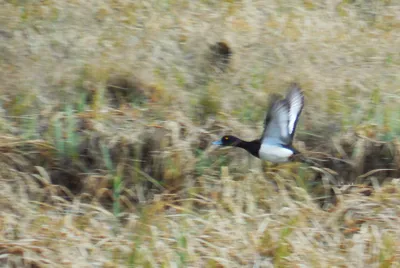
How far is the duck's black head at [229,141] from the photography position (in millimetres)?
4742

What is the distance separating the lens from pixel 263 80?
18.4 feet

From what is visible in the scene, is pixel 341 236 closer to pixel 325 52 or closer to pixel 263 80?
pixel 263 80

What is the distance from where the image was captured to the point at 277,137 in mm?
4648

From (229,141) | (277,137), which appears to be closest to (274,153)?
(277,137)

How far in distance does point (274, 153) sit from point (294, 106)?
356 millimetres

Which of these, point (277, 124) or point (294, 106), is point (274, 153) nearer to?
point (277, 124)

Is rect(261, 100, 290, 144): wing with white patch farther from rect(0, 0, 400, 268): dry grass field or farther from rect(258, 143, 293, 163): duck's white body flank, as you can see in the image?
rect(0, 0, 400, 268): dry grass field

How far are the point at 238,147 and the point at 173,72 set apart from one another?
0.99 meters

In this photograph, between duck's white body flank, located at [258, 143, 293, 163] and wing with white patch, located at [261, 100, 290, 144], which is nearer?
wing with white patch, located at [261, 100, 290, 144]

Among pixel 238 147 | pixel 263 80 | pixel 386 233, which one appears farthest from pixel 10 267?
pixel 263 80

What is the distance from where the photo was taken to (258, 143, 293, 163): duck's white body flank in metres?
4.60

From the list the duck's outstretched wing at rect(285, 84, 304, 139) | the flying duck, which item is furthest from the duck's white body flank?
the duck's outstretched wing at rect(285, 84, 304, 139)

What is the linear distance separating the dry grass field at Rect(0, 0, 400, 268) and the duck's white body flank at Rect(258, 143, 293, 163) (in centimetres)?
23

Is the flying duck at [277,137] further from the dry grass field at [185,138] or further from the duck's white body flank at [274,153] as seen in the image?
the dry grass field at [185,138]
